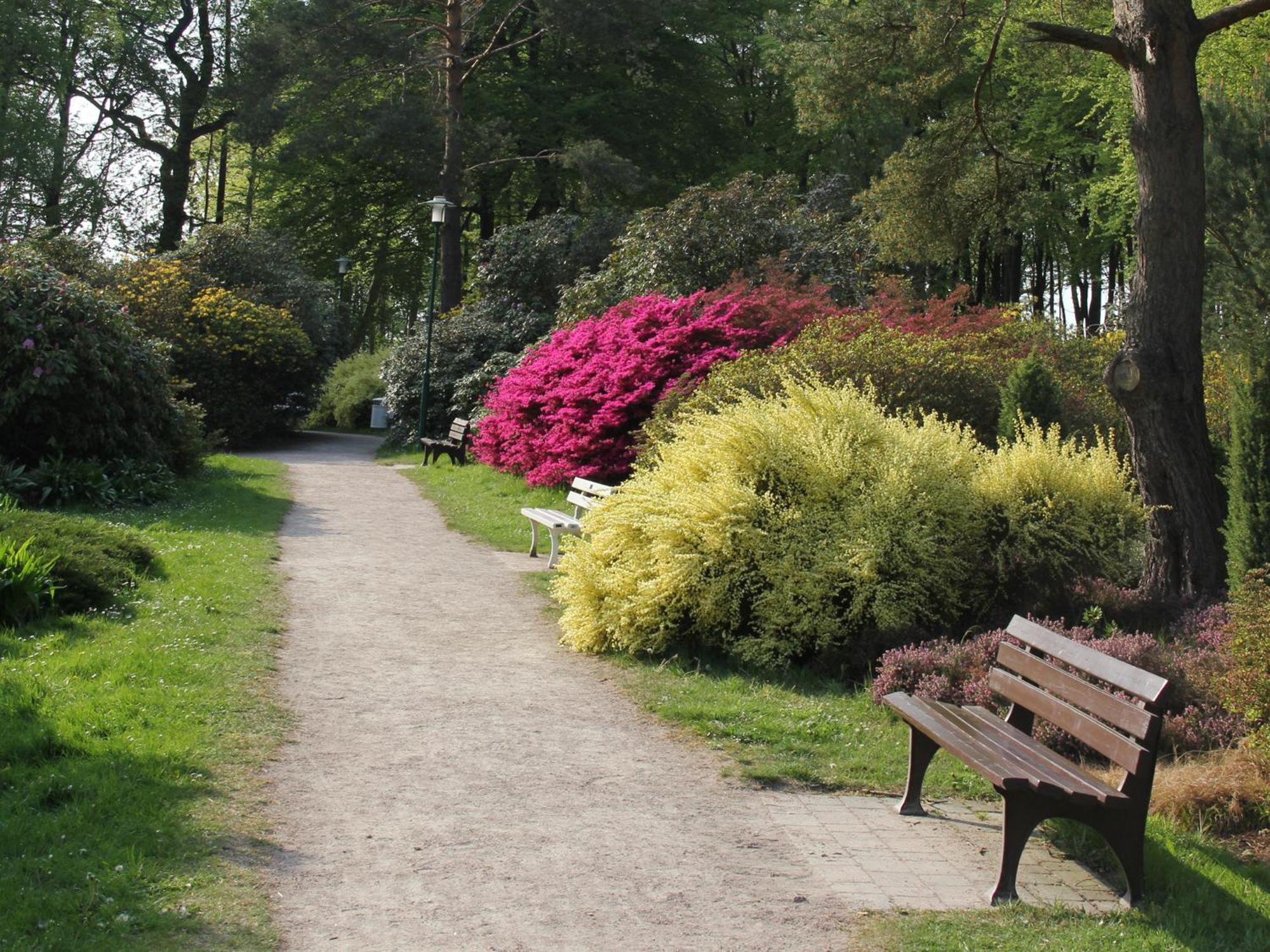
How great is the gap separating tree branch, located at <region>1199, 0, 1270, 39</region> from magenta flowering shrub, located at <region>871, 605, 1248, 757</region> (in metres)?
4.09

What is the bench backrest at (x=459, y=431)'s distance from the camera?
23.7m

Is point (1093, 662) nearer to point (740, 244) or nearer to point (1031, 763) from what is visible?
point (1031, 763)

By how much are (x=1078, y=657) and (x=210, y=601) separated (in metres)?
6.50

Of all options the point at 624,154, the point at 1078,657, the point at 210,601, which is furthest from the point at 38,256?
the point at 624,154

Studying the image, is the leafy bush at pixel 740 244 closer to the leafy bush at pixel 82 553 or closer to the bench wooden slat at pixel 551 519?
the bench wooden slat at pixel 551 519

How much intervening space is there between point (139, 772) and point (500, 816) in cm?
154

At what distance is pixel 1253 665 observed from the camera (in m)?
5.55

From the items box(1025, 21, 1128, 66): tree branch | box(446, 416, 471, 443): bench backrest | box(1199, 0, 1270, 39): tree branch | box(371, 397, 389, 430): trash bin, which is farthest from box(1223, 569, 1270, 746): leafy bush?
box(371, 397, 389, 430): trash bin

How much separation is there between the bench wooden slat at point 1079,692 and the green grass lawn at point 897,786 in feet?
2.04

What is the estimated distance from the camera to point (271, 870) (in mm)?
4480

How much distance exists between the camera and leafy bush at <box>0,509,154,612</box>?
8539mm

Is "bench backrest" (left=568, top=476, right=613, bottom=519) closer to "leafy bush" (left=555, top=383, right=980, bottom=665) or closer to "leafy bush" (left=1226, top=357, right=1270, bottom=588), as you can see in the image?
"leafy bush" (left=555, top=383, right=980, bottom=665)

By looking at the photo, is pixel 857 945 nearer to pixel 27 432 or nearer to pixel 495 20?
pixel 27 432

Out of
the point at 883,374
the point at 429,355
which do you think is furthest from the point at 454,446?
the point at 883,374
